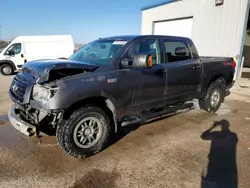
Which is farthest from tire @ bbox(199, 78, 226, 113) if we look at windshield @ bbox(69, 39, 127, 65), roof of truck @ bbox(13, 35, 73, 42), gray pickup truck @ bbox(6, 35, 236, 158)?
roof of truck @ bbox(13, 35, 73, 42)

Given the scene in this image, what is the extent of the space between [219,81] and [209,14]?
6.91 meters

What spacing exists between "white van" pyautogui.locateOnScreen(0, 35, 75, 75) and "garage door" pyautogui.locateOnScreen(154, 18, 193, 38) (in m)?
5.90

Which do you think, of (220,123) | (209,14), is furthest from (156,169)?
(209,14)

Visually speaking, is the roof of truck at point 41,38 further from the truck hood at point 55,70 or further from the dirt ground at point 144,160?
the truck hood at point 55,70

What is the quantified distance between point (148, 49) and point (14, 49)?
11.9m

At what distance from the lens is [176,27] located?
13406 mm

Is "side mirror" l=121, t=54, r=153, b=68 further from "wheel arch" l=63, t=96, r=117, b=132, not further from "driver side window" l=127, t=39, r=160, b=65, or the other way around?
"wheel arch" l=63, t=96, r=117, b=132

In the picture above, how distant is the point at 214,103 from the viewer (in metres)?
5.85

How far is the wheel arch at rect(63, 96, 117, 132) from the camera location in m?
3.30

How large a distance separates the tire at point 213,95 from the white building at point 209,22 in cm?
533

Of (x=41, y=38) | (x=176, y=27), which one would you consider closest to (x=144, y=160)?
(x=176, y=27)

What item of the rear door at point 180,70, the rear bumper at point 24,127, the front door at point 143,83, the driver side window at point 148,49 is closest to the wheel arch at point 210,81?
the rear door at point 180,70

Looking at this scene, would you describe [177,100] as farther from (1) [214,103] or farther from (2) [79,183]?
(2) [79,183]

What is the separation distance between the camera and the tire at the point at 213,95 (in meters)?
5.60
